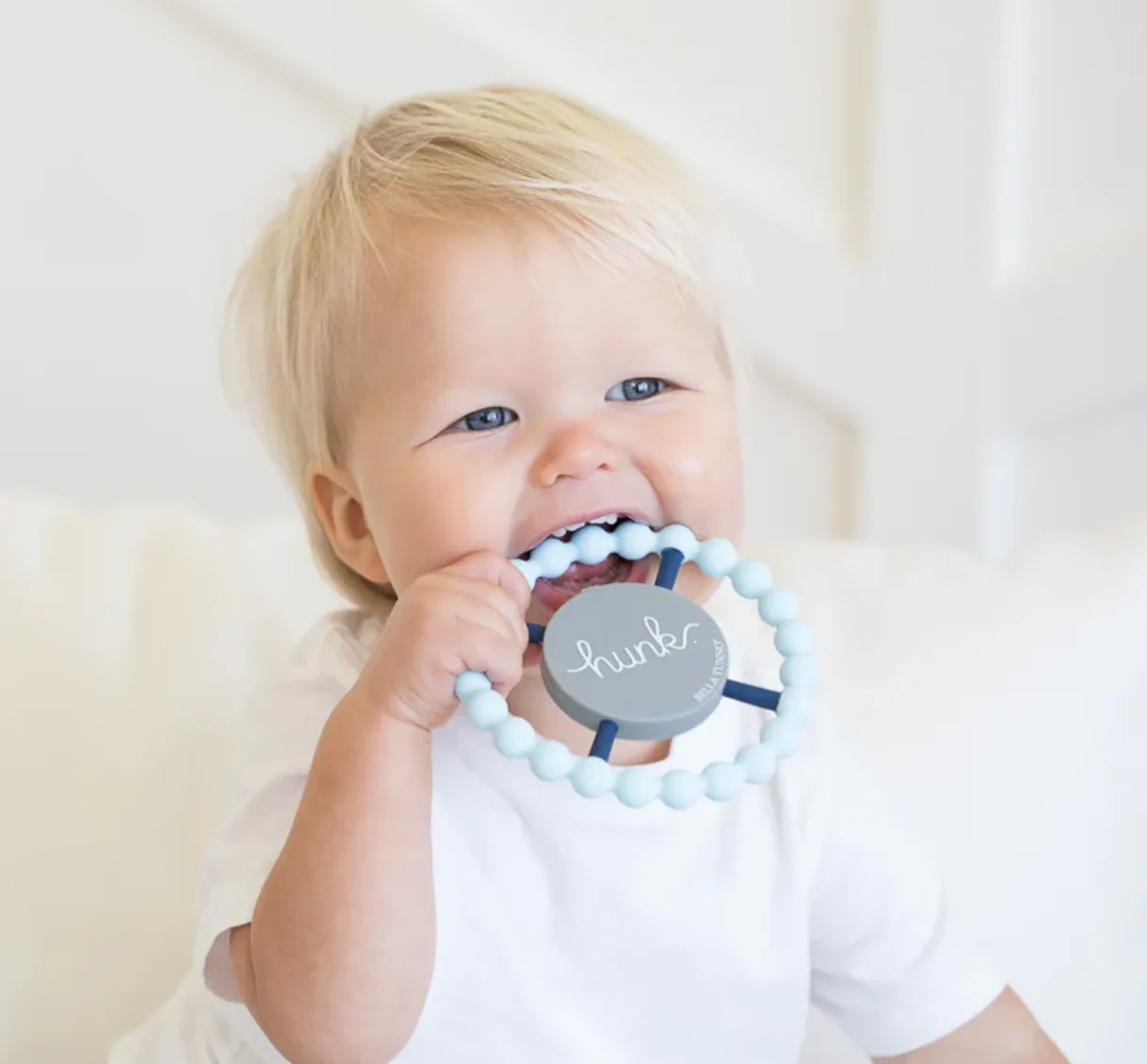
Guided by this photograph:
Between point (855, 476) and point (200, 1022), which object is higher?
point (200, 1022)

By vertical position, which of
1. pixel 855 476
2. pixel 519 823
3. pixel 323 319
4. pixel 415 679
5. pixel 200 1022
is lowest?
pixel 855 476

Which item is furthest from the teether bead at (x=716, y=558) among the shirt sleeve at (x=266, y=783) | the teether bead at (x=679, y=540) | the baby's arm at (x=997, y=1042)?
the baby's arm at (x=997, y=1042)

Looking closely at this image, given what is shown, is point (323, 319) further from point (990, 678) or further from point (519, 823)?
point (990, 678)

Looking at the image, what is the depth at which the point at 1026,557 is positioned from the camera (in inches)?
40.8

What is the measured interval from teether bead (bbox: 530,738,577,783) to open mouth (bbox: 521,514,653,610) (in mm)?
116

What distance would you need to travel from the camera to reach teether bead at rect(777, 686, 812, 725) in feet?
2.17

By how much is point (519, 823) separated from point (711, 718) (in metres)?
0.13

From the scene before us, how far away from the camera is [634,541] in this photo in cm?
69

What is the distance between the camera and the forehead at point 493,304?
2.32 feet

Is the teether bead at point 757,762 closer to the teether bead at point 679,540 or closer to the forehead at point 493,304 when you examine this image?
the teether bead at point 679,540

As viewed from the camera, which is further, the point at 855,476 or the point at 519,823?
the point at 855,476

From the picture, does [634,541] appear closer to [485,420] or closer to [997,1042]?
[485,420]

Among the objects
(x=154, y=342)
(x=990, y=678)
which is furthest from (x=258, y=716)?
(x=154, y=342)

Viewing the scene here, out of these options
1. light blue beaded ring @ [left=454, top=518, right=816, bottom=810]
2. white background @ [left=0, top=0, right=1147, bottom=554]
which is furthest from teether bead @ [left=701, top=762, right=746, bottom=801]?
white background @ [left=0, top=0, right=1147, bottom=554]
